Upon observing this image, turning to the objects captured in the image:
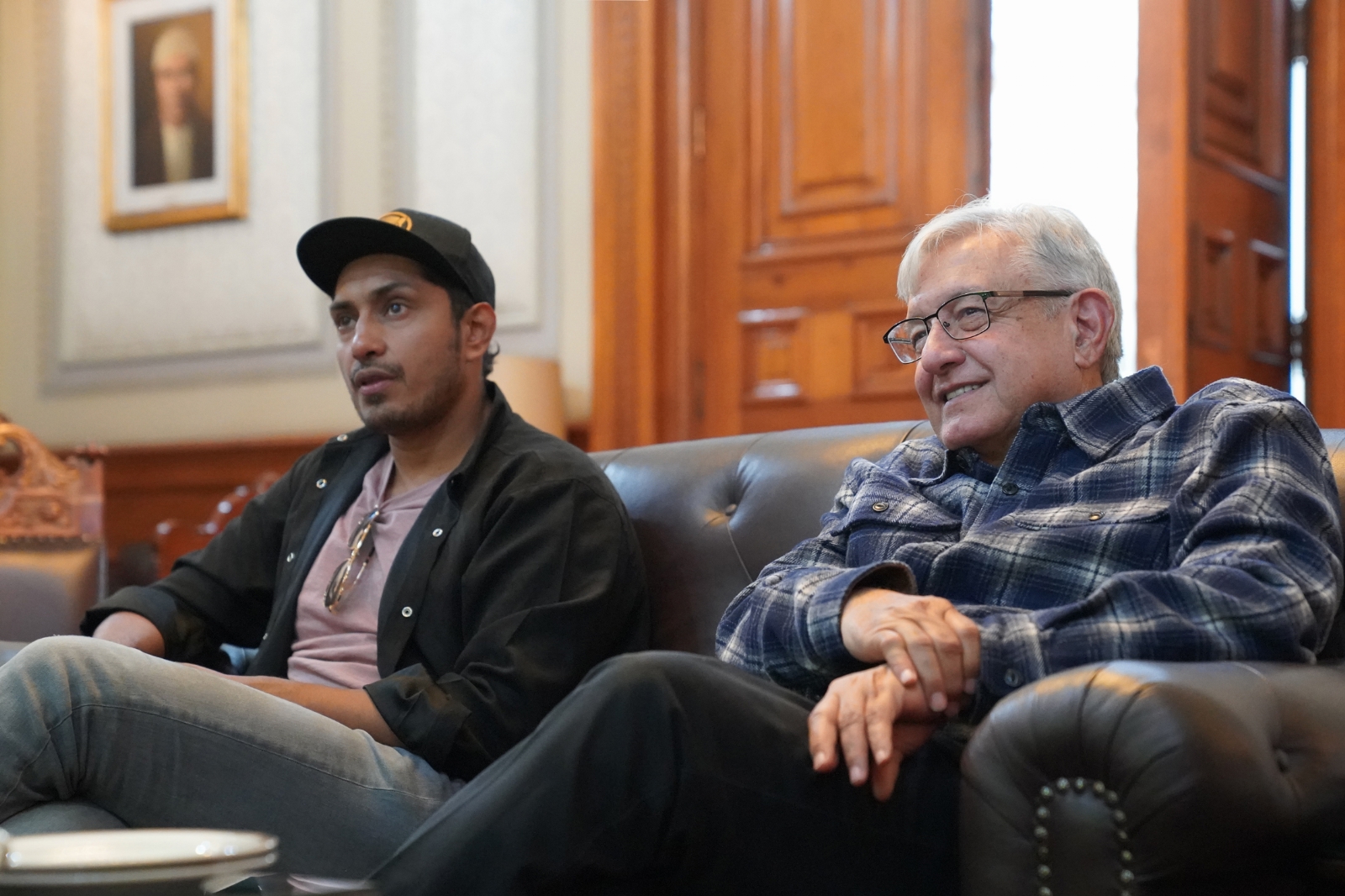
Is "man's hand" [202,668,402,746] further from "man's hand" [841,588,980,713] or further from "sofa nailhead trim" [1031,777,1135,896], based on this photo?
"sofa nailhead trim" [1031,777,1135,896]

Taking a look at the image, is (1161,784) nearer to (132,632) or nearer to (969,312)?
(969,312)

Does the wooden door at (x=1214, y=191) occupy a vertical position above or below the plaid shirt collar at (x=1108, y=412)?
above

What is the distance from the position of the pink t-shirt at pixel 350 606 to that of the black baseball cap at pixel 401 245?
314mm

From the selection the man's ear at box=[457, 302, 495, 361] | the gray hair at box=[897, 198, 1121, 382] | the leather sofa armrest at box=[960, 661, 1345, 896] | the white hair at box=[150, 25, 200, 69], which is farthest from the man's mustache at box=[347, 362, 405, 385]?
the white hair at box=[150, 25, 200, 69]

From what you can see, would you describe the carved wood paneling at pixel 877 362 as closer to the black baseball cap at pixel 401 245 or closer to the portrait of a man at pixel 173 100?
the black baseball cap at pixel 401 245

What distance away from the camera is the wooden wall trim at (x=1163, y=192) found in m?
3.11

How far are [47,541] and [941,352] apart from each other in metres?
1.83

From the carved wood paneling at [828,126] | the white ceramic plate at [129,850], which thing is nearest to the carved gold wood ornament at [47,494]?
the carved wood paneling at [828,126]

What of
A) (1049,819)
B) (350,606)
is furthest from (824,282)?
(1049,819)

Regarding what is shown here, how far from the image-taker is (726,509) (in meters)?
2.06

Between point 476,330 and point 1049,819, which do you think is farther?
point 476,330

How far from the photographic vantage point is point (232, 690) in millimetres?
1508

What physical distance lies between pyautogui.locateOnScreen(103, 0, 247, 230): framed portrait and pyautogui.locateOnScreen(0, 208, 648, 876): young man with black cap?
2.58 meters

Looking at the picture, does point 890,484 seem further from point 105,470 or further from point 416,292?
point 105,470
